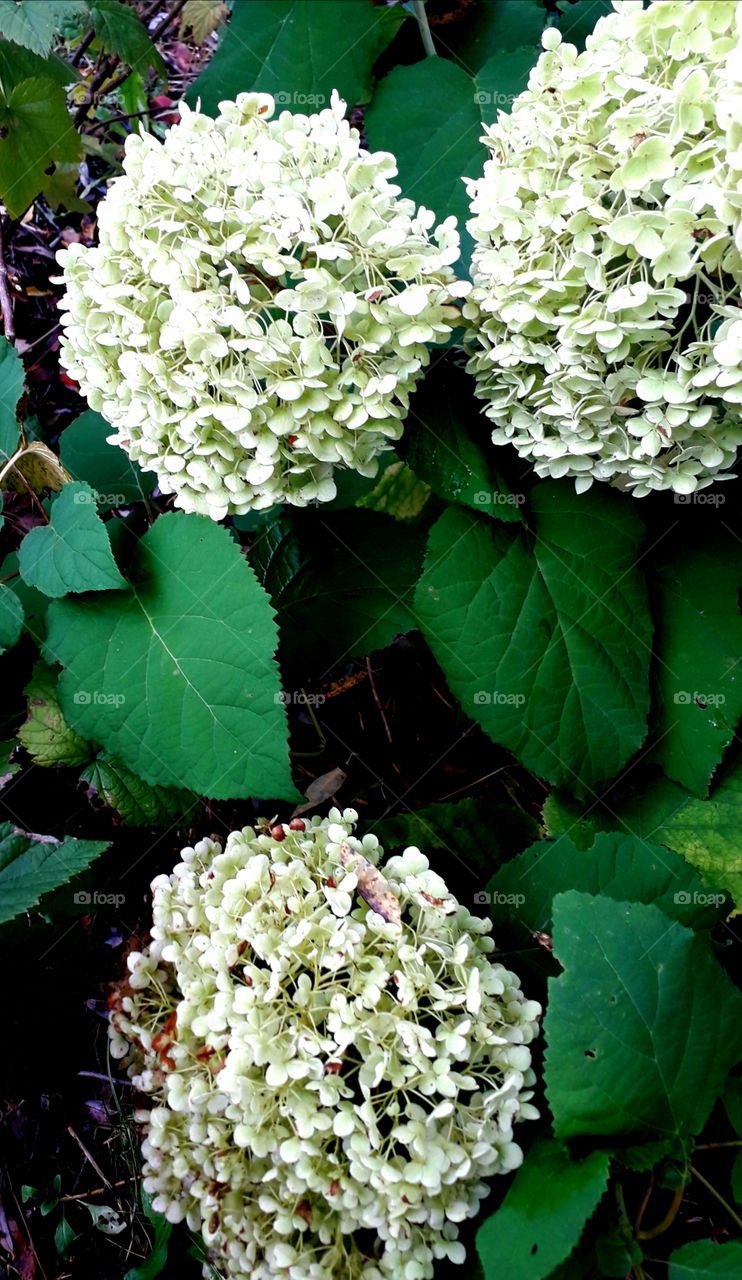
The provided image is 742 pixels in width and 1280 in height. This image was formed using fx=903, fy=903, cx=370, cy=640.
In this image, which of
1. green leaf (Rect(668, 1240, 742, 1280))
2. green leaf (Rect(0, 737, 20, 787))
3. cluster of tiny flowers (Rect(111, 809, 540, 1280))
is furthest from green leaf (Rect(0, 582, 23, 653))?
green leaf (Rect(668, 1240, 742, 1280))

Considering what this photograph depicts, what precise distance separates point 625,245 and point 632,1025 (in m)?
1.26

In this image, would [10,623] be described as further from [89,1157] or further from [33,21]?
[33,21]

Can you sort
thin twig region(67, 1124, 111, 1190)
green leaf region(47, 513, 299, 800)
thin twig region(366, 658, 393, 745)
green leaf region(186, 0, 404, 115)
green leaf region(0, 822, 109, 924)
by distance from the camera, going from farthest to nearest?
thin twig region(366, 658, 393, 745) < green leaf region(186, 0, 404, 115) < thin twig region(67, 1124, 111, 1190) < green leaf region(47, 513, 299, 800) < green leaf region(0, 822, 109, 924)

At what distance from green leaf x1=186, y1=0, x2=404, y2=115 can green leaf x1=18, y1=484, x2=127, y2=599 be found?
1.20m

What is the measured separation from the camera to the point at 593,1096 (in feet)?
4.73

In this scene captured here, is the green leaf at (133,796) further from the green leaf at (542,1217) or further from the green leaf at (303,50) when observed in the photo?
the green leaf at (303,50)

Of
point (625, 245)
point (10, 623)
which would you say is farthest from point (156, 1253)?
point (625, 245)

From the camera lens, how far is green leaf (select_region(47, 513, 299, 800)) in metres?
Answer: 1.75

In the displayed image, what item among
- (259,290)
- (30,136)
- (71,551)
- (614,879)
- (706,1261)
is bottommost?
(706,1261)

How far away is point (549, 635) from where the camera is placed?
197 cm

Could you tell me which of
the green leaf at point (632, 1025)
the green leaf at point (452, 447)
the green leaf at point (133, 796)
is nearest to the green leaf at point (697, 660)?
the green leaf at point (452, 447)

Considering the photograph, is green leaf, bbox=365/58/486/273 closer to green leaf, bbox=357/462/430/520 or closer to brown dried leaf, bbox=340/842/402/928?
green leaf, bbox=357/462/430/520

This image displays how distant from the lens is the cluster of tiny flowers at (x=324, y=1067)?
135 centimetres

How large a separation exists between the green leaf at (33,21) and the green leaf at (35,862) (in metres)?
1.82
